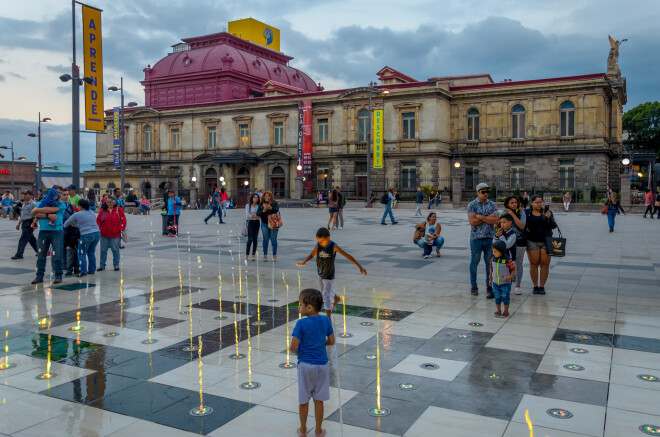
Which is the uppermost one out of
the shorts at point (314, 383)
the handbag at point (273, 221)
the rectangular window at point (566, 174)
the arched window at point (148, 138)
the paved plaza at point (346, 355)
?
the arched window at point (148, 138)

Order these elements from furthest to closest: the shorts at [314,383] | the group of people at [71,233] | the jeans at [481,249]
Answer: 1. the group of people at [71,233]
2. the jeans at [481,249]
3. the shorts at [314,383]

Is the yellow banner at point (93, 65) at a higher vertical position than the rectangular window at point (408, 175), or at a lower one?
higher

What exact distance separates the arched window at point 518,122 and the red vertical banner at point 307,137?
60.1ft

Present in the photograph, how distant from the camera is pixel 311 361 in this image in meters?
4.33

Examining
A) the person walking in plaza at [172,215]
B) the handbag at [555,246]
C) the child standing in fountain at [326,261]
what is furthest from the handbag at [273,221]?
the person walking in plaza at [172,215]

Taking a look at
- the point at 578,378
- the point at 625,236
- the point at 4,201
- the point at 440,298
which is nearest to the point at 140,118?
the point at 4,201

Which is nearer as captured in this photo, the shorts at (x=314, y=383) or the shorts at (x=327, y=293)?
the shorts at (x=314, y=383)

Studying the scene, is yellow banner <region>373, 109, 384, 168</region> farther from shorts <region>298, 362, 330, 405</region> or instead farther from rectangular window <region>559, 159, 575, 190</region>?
shorts <region>298, 362, 330, 405</region>

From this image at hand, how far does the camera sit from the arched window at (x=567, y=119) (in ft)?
147

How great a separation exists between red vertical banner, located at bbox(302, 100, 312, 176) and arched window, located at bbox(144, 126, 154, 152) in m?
19.3

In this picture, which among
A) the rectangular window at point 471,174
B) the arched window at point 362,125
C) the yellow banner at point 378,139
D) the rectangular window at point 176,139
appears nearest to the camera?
the yellow banner at point 378,139

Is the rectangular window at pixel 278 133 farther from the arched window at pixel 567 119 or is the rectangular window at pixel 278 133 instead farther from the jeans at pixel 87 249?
the jeans at pixel 87 249

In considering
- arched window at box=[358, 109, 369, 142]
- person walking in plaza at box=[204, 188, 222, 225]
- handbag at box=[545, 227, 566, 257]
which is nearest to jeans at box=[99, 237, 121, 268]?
handbag at box=[545, 227, 566, 257]

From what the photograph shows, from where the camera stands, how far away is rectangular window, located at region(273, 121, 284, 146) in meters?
54.1
